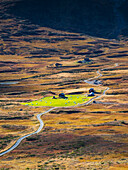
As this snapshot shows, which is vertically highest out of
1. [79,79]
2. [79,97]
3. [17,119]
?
[79,79]

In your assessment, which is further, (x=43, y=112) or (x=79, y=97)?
(x=79, y=97)

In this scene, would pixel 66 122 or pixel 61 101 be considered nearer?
pixel 66 122

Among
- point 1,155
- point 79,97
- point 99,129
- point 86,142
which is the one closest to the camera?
point 1,155

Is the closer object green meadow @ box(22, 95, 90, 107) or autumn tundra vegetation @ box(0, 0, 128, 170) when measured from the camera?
Result: autumn tundra vegetation @ box(0, 0, 128, 170)

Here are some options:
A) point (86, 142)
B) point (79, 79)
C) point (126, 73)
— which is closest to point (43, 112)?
point (86, 142)

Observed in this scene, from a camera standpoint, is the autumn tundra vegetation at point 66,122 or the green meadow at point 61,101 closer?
the autumn tundra vegetation at point 66,122

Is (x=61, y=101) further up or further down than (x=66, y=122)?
further up

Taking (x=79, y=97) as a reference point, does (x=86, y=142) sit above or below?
below

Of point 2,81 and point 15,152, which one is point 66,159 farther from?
point 2,81
